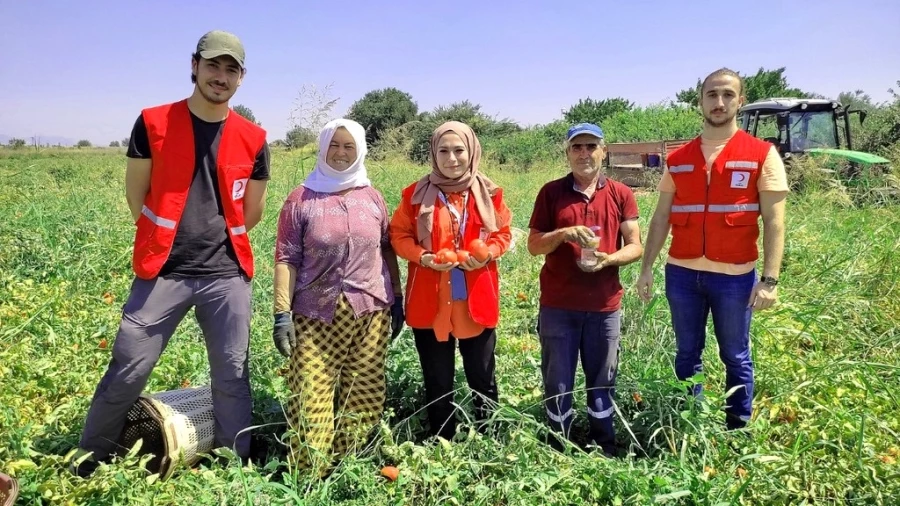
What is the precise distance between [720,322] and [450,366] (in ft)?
4.15

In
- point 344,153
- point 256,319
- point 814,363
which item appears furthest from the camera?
point 256,319

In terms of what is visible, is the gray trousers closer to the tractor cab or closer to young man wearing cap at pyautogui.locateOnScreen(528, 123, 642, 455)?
young man wearing cap at pyautogui.locateOnScreen(528, 123, 642, 455)

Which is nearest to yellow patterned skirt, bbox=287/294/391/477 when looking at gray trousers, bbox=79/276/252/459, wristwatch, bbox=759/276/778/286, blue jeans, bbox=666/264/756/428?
gray trousers, bbox=79/276/252/459

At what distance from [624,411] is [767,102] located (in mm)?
9454

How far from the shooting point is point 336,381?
2482 mm

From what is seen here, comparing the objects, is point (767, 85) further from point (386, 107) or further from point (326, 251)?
point (326, 251)

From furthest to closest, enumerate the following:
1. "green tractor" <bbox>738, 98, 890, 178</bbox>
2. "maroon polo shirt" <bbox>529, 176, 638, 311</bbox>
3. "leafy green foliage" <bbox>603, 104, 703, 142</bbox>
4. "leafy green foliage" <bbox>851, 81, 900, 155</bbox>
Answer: "leafy green foliage" <bbox>603, 104, 703, 142</bbox> < "leafy green foliage" <bbox>851, 81, 900, 155</bbox> < "green tractor" <bbox>738, 98, 890, 178</bbox> < "maroon polo shirt" <bbox>529, 176, 638, 311</bbox>

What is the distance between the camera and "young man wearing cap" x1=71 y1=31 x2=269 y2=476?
224 cm

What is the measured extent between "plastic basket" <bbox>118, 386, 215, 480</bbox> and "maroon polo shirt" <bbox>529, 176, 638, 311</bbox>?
1672mm

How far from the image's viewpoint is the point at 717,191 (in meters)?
2.45

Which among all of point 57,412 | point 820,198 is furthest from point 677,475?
point 820,198

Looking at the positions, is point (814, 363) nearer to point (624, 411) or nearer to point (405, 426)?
point (624, 411)

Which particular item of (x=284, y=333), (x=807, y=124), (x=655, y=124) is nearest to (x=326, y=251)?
(x=284, y=333)

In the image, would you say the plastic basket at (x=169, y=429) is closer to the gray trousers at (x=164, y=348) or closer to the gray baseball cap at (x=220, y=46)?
the gray trousers at (x=164, y=348)
